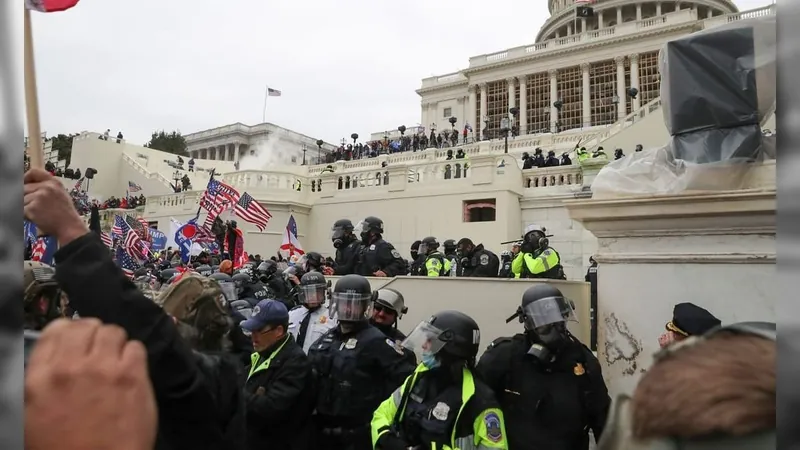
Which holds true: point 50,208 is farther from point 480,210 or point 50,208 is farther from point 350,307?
point 480,210

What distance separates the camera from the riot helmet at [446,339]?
10.4 ft

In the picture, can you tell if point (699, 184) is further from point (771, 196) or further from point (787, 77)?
point (787, 77)

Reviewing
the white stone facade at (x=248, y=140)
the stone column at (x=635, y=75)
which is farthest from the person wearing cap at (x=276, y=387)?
the white stone facade at (x=248, y=140)

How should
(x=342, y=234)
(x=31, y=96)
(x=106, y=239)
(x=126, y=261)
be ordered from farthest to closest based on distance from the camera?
1. (x=126, y=261)
2. (x=342, y=234)
3. (x=106, y=239)
4. (x=31, y=96)

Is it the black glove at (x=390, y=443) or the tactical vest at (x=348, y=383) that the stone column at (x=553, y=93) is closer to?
the tactical vest at (x=348, y=383)

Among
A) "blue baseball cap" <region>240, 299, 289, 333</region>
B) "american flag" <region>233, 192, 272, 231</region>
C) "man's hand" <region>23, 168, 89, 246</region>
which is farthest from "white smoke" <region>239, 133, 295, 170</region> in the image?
"man's hand" <region>23, 168, 89, 246</region>

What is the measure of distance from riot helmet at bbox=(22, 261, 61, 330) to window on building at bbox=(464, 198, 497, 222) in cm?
1563

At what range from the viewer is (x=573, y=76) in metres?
48.1

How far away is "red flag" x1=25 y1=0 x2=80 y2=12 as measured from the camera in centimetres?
141

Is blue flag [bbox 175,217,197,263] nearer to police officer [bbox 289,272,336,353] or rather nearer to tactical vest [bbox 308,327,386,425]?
police officer [bbox 289,272,336,353]

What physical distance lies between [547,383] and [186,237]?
44.5ft

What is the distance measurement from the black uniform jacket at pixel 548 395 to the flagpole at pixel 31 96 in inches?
108

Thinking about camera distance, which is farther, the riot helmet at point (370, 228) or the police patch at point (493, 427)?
the riot helmet at point (370, 228)

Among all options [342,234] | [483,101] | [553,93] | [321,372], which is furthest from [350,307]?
[483,101]
